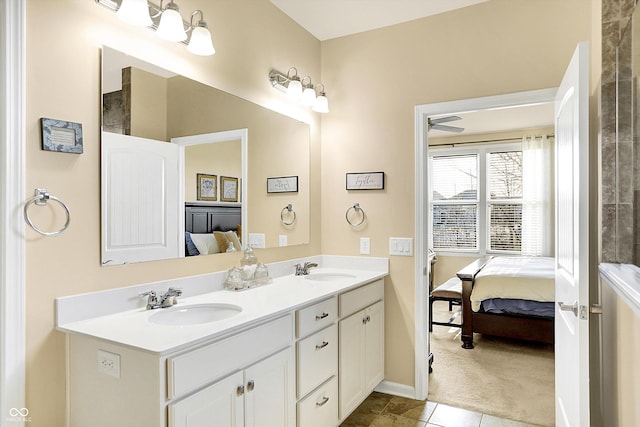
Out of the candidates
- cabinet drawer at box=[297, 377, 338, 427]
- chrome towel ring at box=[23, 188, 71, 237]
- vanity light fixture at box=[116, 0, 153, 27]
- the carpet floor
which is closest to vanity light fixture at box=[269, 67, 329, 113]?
vanity light fixture at box=[116, 0, 153, 27]

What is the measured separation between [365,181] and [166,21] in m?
1.73

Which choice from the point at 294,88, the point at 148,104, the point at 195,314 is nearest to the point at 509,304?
the point at 294,88

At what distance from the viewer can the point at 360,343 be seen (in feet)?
8.47

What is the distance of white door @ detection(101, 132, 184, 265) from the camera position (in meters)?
1.70

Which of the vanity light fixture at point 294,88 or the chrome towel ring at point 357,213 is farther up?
Result: the vanity light fixture at point 294,88

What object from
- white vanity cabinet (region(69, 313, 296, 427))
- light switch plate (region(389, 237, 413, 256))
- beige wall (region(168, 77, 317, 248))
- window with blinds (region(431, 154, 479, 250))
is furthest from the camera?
window with blinds (region(431, 154, 479, 250))

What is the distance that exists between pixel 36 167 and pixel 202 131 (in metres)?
0.85

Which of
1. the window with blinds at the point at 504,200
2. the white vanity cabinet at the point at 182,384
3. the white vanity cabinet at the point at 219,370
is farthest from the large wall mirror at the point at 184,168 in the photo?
the window with blinds at the point at 504,200

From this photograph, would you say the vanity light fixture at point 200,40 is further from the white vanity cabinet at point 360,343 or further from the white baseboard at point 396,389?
the white baseboard at point 396,389

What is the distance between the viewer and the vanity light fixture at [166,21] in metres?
1.66

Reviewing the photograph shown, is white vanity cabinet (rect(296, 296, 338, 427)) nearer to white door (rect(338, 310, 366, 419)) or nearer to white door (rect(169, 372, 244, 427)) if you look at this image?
white door (rect(338, 310, 366, 419))

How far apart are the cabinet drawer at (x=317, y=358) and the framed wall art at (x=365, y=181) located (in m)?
1.14

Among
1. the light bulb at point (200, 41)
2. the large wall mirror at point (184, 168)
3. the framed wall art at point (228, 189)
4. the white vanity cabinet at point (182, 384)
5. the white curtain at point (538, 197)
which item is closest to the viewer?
the white vanity cabinet at point (182, 384)

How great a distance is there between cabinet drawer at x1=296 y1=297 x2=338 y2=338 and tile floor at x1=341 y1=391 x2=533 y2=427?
780 mm
